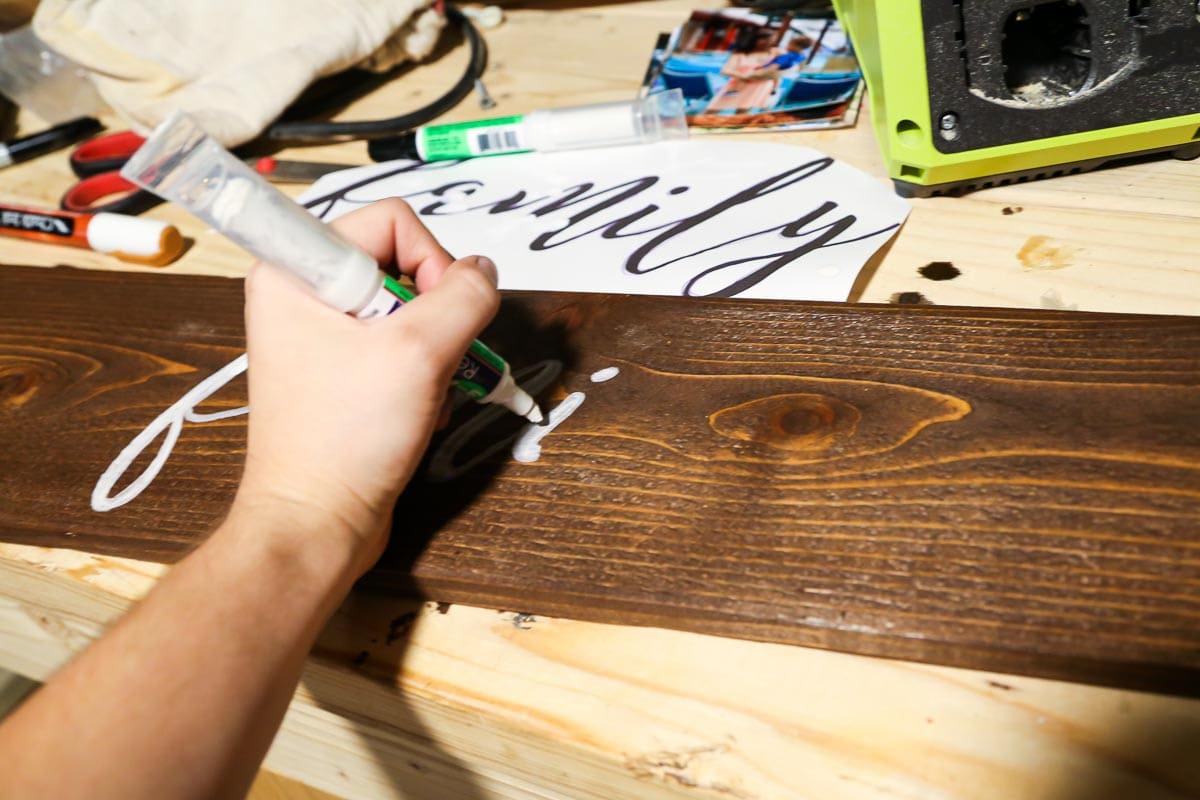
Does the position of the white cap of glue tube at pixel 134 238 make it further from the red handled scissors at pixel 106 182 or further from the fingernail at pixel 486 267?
the fingernail at pixel 486 267

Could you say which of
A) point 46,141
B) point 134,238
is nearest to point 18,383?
point 134,238

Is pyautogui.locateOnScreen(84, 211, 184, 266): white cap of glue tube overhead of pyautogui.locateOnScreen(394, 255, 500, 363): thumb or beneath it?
beneath

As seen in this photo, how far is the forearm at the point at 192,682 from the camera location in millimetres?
323

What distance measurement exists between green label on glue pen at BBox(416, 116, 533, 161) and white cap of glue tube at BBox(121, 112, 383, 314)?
13.5 inches

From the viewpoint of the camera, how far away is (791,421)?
42 centimetres

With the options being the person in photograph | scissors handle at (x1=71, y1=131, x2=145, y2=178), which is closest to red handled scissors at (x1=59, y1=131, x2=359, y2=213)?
scissors handle at (x1=71, y1=131, x2=145, y2=178)

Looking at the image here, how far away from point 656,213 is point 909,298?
188 millimetres

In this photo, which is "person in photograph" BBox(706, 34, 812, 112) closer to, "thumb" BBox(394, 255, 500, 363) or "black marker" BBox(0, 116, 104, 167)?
"thumb" BBox(394, 255, 500, 363)

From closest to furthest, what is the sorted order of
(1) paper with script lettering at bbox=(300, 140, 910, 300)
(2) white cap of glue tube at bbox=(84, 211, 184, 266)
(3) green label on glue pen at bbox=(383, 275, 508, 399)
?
1. (3) green label on glue pen at bbox=(383, 275, 508, 399)
2. (1) paper with script lettering at bbox=(300, 140, 910, 300)
3. (2) white cap of glue tube at bbox=(84, 211, 184, 266)

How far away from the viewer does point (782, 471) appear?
0.40 metres

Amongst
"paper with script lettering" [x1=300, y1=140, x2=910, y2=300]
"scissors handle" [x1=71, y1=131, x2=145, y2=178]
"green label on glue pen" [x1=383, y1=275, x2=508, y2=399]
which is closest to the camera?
"green label on glue pen" [x1=383, y1=275, x2=508, y2=399]

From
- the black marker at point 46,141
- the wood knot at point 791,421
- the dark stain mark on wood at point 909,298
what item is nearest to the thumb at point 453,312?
the wood knot at point 791,421

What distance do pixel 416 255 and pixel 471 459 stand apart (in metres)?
0.12

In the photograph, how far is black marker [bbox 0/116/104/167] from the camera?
852mm
